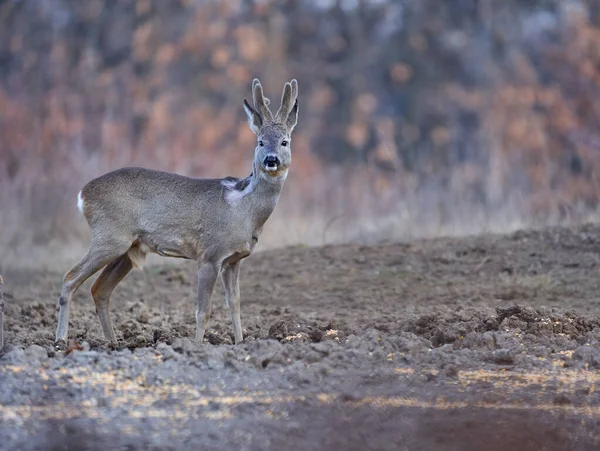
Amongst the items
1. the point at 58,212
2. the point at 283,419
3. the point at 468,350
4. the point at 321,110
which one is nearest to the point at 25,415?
the point at 283,419

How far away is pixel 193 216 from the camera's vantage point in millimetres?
9477

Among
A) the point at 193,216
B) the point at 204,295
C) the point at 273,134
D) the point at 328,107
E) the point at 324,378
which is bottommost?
the point at 324,378

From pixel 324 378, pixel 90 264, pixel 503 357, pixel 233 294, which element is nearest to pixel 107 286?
pixel 90 264

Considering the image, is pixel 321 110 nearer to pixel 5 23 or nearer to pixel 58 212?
pixel 5 23

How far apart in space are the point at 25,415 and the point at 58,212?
1061 centimetres

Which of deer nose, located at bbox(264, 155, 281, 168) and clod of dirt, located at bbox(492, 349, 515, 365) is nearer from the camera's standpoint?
clod of dirt, located at bbox(492, 349, 515, 365)

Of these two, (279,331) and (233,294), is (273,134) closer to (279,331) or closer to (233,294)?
(233,294)

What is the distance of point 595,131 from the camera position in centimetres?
2206

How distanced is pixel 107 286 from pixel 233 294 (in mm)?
1183

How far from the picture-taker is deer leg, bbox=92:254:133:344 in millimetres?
9633

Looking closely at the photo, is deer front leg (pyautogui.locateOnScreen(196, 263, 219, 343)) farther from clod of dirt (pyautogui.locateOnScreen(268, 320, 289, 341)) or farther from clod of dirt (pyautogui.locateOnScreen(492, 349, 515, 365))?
clod of dirt (pyautogui.locateOnScreen(492, 349, 515, 365))

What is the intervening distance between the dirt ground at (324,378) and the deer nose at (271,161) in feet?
4.54

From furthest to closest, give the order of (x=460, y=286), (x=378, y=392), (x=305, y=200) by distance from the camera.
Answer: (x=305, y=200) → (x=460, y=286) → (x=378, y=392)

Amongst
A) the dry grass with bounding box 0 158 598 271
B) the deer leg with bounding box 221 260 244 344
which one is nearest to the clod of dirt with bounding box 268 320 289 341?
the deer leg with bounding box 221 260 244 344
